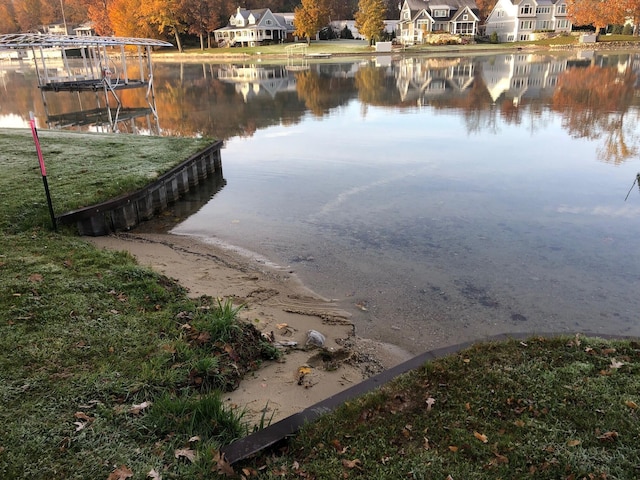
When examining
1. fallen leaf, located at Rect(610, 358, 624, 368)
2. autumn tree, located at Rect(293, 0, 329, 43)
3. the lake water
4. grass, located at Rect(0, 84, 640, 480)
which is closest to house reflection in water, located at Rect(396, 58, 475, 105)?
the lake water

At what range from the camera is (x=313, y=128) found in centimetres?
2119

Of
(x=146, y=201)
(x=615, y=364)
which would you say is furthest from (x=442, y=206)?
(x=615, y=364)

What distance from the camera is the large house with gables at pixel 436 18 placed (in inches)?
3095

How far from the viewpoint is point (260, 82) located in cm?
3909

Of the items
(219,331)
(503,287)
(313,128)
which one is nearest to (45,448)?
(219,331)

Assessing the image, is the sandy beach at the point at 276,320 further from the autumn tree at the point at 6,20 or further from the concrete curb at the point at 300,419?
the autumn tree at the point at 6,20

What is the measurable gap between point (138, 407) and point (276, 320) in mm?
2826

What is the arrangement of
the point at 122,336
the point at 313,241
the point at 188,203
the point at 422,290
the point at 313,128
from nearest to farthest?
1. the point at 122,336
2. the point at 422,290
3. the point at 313,241
4. the point at 188,203
5. the point at 313,128

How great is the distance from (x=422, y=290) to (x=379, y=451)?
448 centimetres

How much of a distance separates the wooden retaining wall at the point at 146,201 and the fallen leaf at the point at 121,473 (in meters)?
6.83

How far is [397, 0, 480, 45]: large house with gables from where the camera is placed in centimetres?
7862

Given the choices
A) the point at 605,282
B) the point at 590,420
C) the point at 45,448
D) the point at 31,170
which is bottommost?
the point at 605,282

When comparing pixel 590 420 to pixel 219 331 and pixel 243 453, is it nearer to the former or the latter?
pixel 243 453

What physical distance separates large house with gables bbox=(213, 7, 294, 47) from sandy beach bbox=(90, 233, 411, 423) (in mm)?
78974
